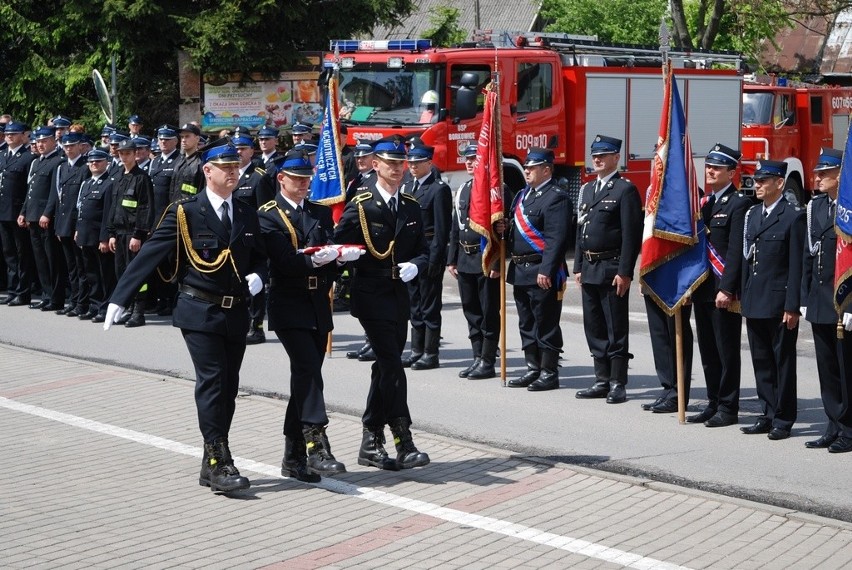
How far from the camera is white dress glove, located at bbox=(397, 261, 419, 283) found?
307 inches

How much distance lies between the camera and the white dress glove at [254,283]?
7.31 m

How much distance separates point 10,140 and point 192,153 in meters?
3.45

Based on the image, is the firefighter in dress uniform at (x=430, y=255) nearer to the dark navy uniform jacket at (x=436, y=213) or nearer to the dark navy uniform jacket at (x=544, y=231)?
the dark navy uniform jacket at (x=436, y=213)

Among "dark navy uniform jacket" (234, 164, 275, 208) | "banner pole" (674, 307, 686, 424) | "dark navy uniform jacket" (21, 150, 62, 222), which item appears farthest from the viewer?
"dark navy uniform jacket" (21, 150, 62, 222)

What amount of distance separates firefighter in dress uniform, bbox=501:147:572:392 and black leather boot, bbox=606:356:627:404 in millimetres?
627

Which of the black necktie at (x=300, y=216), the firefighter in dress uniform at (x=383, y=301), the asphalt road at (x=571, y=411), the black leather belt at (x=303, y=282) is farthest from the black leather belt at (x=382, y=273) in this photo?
the asphalt road at (x=571, y=411)

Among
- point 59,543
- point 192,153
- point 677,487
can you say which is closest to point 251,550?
point 59,543

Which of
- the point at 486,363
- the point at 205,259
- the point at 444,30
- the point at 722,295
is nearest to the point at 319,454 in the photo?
the point at 205,259

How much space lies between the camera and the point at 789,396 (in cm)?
870

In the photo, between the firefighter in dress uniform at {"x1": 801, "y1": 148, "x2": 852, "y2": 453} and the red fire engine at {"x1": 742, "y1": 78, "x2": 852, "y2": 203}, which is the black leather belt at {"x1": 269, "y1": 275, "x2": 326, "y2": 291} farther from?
the red fire engine at {"x1": 742, "y1": 78, "x2": 852, "y2": 203}

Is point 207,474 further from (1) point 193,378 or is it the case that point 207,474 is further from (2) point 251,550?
(1) point 193,378

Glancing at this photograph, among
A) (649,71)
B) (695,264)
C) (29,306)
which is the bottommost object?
(29,306)

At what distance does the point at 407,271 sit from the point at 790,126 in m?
20.3

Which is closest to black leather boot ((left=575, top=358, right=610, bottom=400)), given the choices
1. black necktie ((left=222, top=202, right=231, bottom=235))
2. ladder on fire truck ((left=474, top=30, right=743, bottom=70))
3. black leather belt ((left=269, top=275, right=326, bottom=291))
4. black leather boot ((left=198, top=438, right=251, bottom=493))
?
black leather belt ((left=269, top=275, right=326, bottom=291))
